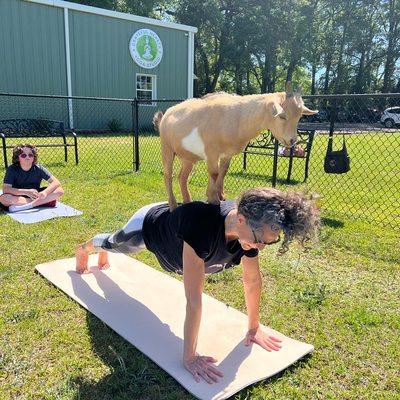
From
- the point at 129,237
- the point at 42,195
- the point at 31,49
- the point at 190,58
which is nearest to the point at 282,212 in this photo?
the point at 129,237

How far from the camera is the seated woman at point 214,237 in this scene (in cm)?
197

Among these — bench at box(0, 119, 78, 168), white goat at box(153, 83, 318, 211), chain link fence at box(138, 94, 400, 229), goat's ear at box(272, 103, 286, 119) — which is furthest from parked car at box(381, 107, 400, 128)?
goat's ear at box(272, 103, 286, 119)

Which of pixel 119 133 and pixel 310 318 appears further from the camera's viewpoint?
pixel 119 133

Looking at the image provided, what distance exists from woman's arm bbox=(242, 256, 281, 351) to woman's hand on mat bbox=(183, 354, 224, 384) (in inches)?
14.7

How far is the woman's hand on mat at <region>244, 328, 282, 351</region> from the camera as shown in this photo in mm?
2623

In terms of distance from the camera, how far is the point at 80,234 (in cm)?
471

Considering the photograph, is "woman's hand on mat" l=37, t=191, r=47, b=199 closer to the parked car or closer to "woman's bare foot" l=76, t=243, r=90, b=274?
"woman's bare foot" l=76, t=243, r=90, b=274

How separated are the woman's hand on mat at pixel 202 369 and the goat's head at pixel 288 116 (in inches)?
51.0

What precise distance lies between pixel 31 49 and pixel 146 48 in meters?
4.69

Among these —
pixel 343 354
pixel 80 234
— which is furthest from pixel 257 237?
pixel 80 234

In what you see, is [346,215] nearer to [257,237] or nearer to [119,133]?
[257,237]

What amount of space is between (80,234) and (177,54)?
15.2m

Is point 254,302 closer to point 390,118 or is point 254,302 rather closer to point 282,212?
point 282,212

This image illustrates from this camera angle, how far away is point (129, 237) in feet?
9.29
